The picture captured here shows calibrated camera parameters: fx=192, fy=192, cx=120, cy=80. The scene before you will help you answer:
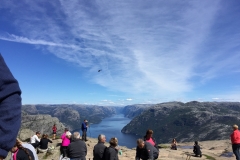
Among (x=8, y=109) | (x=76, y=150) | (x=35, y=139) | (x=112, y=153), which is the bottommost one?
(x=35, y=139)

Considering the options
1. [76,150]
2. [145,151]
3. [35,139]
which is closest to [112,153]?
[145,151]

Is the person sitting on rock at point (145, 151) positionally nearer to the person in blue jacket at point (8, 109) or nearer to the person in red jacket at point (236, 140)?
the person in red jacket at point (236, 140)

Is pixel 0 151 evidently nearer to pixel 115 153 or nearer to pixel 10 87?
pixel 10 87

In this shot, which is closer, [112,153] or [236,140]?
[112,153]

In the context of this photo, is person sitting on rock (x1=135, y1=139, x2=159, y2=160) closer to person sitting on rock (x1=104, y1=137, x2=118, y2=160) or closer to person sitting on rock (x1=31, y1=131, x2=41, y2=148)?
person sitting on rock (x1=104, y1=137, x2=118, y2=160)

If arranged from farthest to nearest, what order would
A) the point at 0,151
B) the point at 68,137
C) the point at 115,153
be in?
the point at 68,137 → the point at 115,153 → the point at 0,151

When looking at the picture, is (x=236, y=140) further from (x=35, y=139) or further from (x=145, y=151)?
(x=35, y=139)

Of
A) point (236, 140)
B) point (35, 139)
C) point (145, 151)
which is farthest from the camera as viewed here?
point (35, 139)

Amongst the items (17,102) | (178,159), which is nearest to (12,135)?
(17,102)
